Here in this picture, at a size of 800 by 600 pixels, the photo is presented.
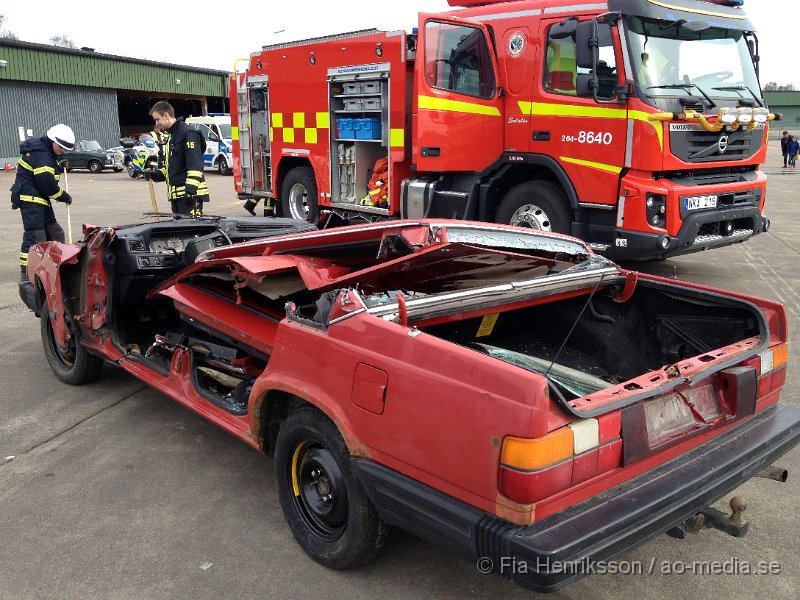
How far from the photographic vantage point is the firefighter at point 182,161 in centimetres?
730

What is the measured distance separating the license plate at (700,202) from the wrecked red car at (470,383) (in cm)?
368

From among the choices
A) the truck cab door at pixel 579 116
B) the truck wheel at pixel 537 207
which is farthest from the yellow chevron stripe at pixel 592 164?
the truck wheel at pixel 537 207

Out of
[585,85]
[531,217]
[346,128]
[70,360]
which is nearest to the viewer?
[70,360]

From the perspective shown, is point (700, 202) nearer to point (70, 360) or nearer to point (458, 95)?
point (458, 95)

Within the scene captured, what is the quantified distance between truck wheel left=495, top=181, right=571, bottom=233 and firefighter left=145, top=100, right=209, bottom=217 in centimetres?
329

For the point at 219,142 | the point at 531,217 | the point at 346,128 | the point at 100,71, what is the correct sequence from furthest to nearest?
the point at 100,71, the point at 219,142, the point at 346,128, the point at 531,217

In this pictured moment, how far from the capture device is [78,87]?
32844 mm

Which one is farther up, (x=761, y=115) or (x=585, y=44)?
(x=585, y=44)

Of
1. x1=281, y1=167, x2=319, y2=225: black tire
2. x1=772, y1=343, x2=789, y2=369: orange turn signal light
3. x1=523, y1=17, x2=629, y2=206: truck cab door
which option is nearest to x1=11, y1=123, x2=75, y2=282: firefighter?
x1=281, y1=167, x2=319, y2=225: black tire

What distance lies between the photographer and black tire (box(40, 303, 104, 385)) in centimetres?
463

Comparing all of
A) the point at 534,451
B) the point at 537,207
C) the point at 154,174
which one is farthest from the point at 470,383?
the point at 154,174

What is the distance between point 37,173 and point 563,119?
5340 mm

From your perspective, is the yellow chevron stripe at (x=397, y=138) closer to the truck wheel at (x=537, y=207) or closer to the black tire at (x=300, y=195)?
the truck wheel at (x=537, y=207)

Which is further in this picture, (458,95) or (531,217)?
(458,95)
